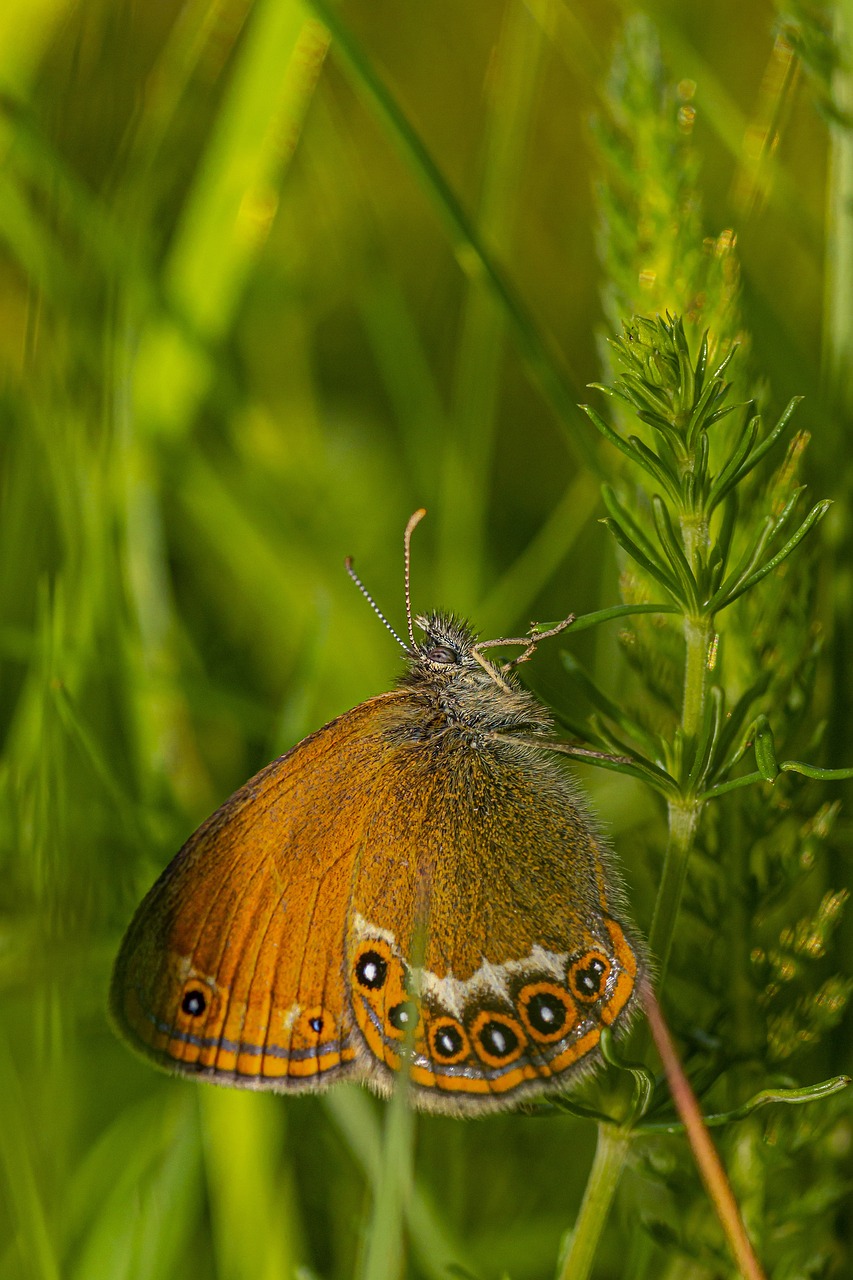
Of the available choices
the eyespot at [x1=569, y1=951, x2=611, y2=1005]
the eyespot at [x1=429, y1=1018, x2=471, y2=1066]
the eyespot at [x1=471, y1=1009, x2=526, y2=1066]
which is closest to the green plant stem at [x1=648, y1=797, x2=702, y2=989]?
the eyespot at [x1=569, y1=951, x2=611, y2=1005]

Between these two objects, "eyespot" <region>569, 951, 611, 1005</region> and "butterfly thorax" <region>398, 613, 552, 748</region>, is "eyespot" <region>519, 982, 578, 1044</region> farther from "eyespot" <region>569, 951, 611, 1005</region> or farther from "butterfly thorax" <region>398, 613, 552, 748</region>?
"butterfly thorax" <region>398, 613, 552, 748</region>

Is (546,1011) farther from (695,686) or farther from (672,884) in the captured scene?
(695,686)

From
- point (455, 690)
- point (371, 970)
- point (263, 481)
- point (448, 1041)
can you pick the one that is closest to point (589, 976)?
point (448, 1041)

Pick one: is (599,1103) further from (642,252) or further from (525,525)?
(525,525)

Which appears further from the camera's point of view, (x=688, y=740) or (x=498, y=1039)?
(x=498, y=1039)

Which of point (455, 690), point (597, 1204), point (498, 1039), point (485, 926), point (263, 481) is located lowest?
point (597, 1204)

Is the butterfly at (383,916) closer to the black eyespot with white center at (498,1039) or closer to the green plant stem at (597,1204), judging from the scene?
the black eyespot with white center at (498,1039)

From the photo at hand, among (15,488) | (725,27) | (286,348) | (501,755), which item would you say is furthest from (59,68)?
(725,27)
